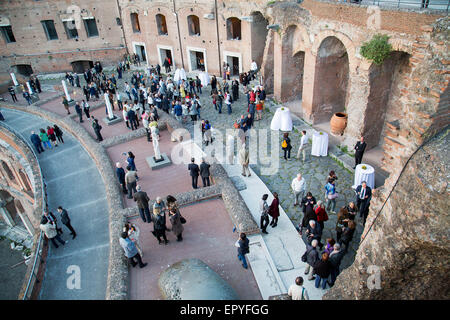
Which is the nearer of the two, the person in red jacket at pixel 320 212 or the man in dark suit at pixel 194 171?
the person in red jacket at pixel 320 212

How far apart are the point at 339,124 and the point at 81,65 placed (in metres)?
24.4

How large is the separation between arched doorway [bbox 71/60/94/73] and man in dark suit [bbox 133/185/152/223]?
23.8 meters

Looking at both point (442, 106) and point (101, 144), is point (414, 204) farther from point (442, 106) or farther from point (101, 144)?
point (101, 144)

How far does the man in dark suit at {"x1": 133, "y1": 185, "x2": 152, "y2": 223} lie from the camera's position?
9.51 m

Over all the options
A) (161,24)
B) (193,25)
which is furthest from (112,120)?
(161,24)

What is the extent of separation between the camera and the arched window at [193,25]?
79.1 feet

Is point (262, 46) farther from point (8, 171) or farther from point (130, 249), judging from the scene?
point (8, 171)

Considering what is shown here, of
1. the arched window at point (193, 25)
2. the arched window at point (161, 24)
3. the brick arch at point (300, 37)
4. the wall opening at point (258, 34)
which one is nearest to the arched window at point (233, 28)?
the wall opening at point (258, 34)

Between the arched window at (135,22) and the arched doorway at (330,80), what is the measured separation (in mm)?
18432

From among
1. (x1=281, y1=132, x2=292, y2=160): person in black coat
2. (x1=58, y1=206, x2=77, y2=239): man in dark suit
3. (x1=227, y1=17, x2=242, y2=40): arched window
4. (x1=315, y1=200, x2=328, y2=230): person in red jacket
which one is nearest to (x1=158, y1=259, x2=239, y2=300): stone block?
(x1=315, y1=200, x2=328, y2=230): person in red jacket

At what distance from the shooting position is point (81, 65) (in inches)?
1172

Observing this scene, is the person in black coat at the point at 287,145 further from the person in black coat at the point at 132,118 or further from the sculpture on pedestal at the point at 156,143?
the person in black coat at the point at 132,118

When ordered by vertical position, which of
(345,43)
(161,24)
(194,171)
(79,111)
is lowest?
(194,171)

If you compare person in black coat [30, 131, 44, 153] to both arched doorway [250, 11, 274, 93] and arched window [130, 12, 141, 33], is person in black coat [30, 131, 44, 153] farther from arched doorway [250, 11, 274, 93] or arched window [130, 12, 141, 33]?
arched window [130, 12, 141, 33]
